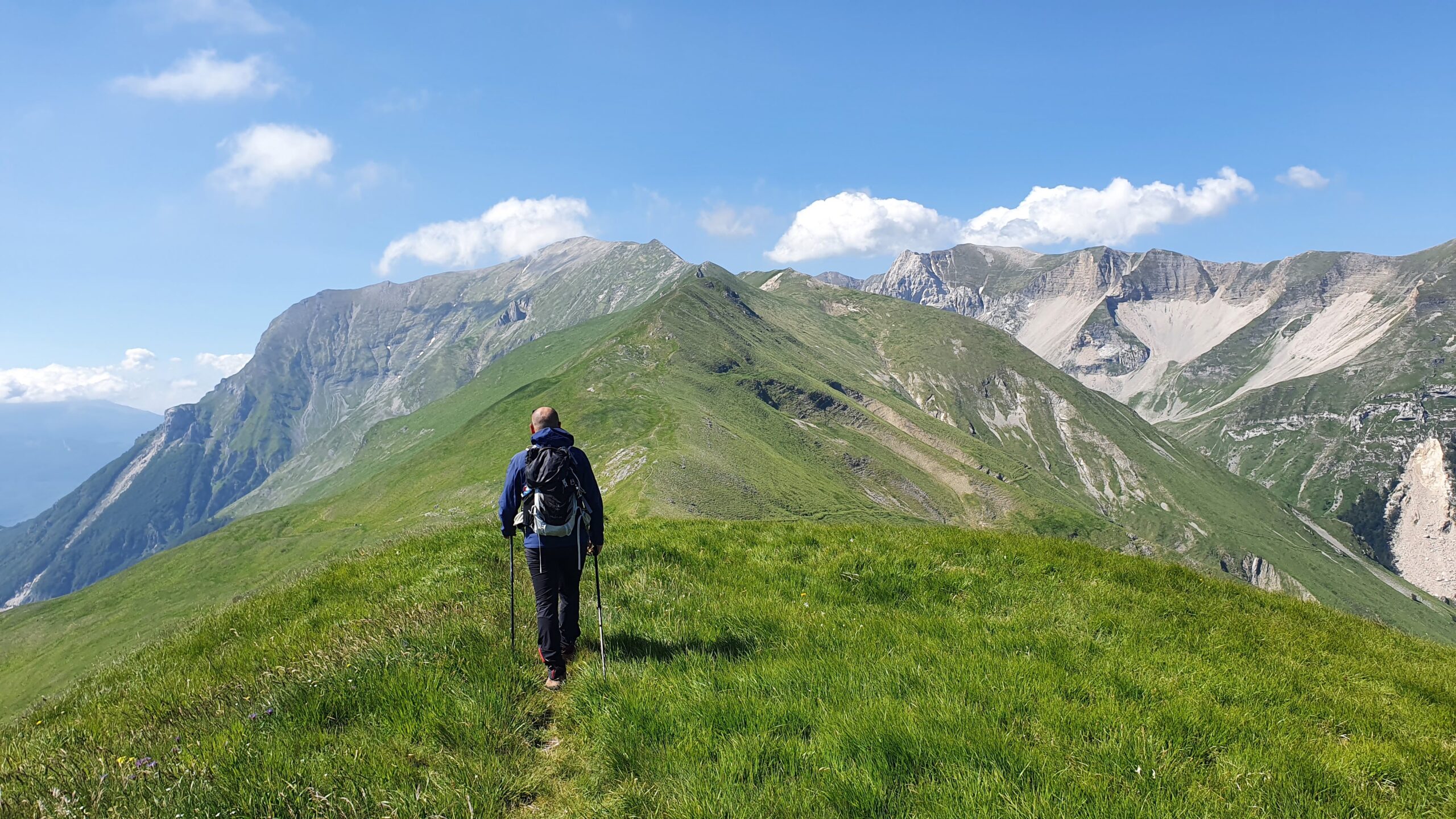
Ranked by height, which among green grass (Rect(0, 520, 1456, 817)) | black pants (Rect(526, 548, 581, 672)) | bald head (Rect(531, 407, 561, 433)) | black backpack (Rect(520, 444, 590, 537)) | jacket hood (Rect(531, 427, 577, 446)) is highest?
bald head (Rect(531, 407, 561, 433))

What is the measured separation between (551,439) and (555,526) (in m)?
1.23

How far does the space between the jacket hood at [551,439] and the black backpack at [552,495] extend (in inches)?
3.4

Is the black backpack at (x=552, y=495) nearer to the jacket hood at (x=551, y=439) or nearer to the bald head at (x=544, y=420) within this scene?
the jacket hood at (x=551, y=439)

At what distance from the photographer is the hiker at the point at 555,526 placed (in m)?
8.34

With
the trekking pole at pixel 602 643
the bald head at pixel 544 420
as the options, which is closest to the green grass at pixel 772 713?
the trekking pole at pixel 602 643

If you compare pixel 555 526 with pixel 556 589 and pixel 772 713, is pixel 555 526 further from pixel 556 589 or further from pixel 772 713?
pixel 772 713

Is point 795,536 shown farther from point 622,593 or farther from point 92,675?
point 92,675

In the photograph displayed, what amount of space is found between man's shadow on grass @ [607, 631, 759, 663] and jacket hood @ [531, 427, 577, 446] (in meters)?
2.85

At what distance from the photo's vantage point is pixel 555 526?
27.9 ft

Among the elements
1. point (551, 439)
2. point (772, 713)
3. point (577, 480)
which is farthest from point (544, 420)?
point (772, 713)

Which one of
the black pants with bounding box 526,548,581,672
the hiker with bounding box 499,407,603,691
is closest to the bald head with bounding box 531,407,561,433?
the hiker with bounding box 499,407,603,691

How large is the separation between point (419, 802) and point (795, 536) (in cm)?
1097

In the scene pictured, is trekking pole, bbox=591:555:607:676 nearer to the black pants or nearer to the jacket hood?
the black pants

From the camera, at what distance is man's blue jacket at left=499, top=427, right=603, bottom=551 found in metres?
Result: 8.81
